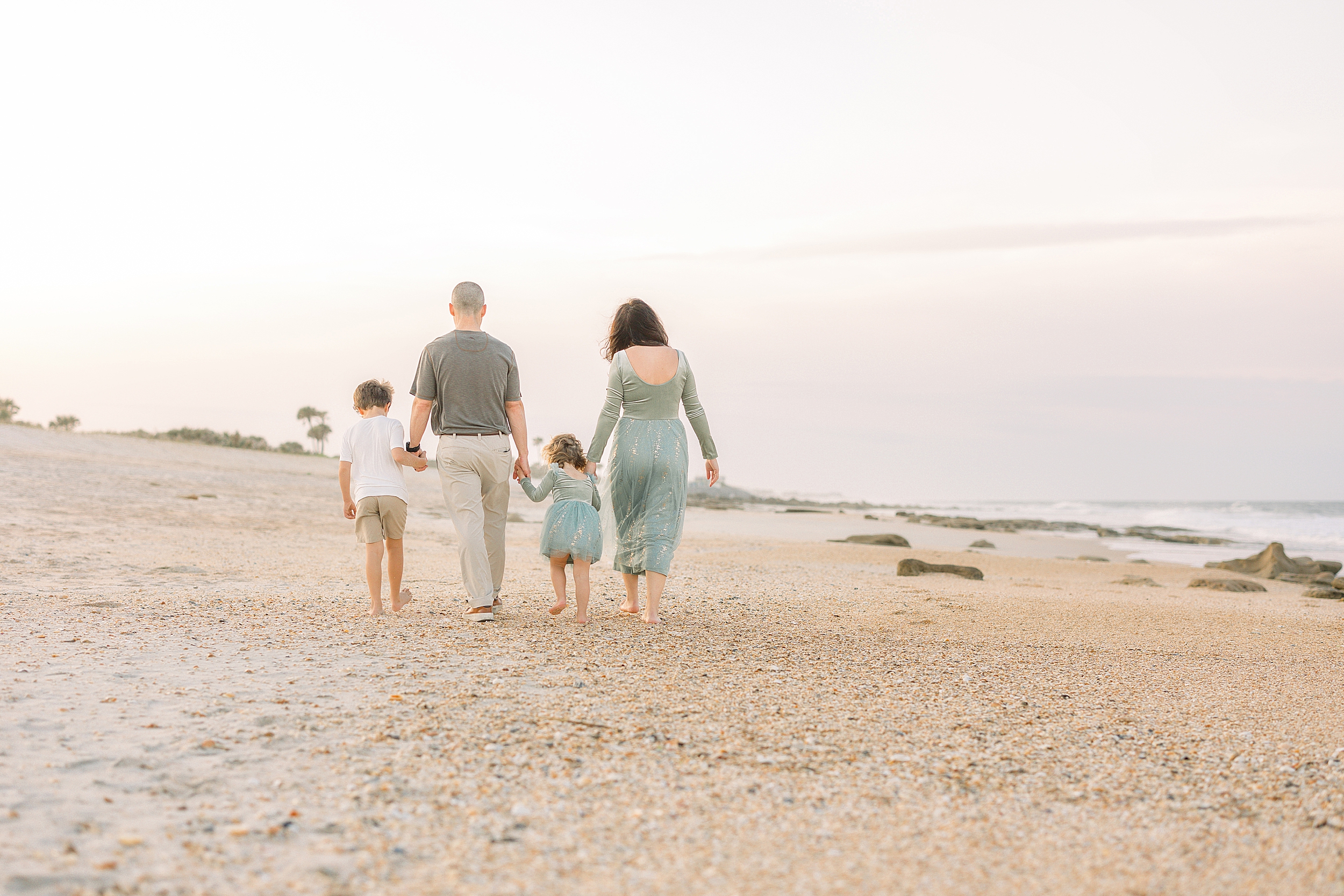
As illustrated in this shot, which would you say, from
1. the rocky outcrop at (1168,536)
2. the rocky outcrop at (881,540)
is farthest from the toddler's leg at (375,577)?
the rocky outcrop at (1168,536)

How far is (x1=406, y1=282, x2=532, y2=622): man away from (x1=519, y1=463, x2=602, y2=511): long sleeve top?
0.21m

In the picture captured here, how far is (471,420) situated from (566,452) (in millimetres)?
719

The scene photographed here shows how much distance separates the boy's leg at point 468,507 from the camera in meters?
6.17

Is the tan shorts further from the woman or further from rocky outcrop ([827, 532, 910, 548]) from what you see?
rocky outcrop ([827, 532, 910, 548])

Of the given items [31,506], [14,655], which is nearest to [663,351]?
[14,655]

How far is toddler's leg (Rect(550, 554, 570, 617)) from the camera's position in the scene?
6.32 metres

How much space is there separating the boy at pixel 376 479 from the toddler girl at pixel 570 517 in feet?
3.17

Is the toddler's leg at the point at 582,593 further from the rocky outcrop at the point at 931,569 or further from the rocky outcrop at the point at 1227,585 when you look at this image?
the rocky outcrop at the point at 1227,585

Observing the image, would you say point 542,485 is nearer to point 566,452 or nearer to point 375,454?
point 566,452

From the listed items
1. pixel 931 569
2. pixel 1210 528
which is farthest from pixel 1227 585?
pixel 1210 528

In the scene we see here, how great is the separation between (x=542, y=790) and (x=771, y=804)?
79 cm

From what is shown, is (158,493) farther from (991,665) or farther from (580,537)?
(991,665)

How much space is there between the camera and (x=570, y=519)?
626 centimetres

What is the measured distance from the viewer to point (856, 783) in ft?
10.6
